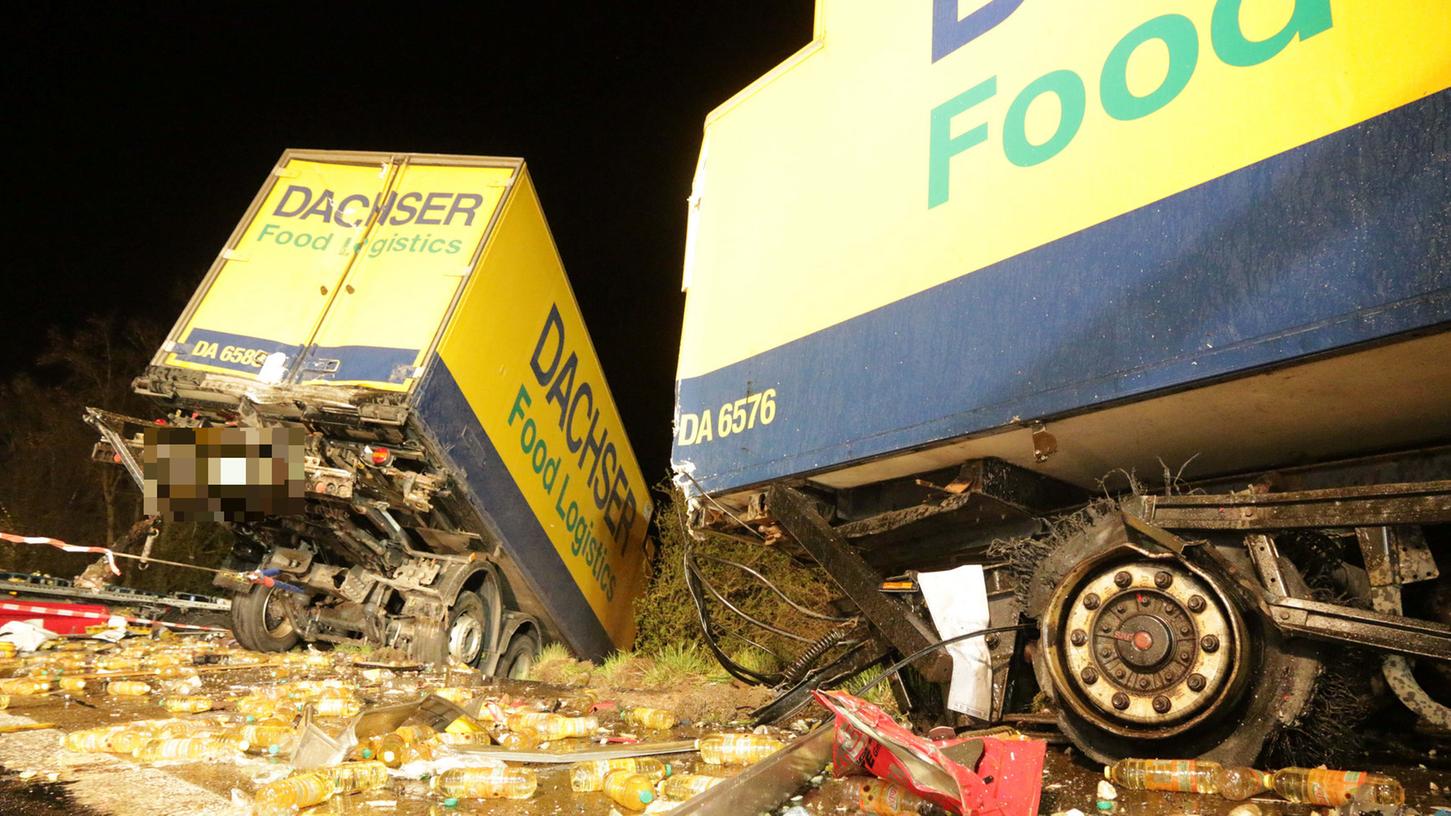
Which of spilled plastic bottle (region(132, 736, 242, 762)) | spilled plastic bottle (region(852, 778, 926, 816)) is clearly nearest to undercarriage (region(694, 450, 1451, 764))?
spilled plastic bottle (region(852, 778, 926, 816))

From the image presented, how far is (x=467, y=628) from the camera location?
729 cm

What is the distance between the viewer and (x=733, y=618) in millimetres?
9656

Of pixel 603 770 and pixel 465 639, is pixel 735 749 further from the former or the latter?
pixel 465 639

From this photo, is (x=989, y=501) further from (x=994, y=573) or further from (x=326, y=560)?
(x=326, y=560)

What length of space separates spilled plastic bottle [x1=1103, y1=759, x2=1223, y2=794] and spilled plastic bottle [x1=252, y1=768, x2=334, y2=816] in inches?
98.3

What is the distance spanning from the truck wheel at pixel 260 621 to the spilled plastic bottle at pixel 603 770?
537 cm

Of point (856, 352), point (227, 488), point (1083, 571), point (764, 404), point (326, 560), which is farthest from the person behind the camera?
point (326, 560)

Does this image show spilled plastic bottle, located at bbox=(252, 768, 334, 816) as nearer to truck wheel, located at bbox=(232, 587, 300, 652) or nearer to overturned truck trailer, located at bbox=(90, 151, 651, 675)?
overturned truck trailer, located at bbox=(90, 151, 651, 675)

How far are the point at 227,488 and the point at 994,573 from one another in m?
6.01

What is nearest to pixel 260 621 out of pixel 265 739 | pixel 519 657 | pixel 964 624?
pixel 519 657

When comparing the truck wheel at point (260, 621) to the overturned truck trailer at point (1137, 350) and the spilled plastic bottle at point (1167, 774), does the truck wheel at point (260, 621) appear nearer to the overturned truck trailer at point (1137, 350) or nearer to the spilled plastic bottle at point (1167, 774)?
the overturned truck trailer at point (1137, 350)

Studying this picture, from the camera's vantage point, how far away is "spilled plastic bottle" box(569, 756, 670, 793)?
2973 mm

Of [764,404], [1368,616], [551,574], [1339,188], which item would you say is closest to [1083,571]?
[1368,616]

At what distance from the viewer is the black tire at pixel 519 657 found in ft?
25.7
